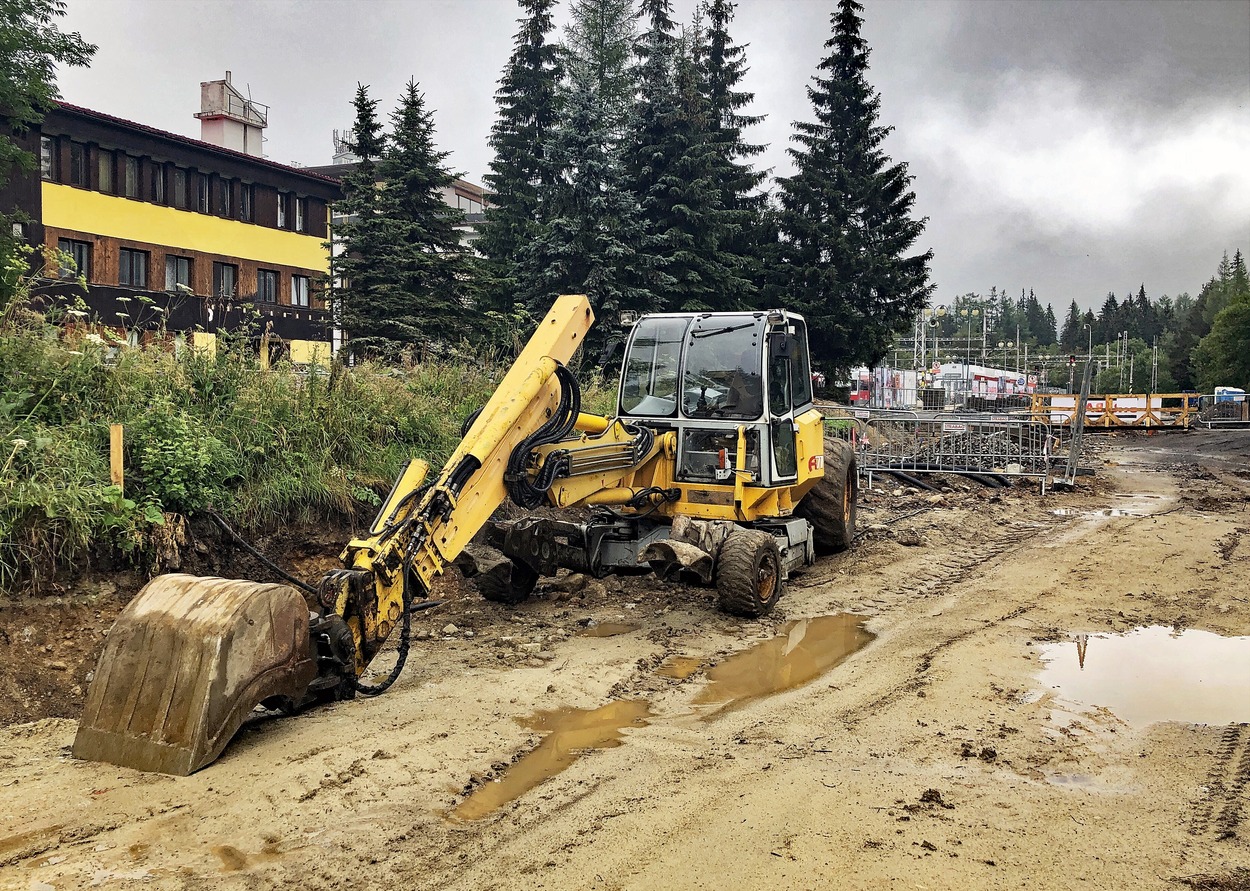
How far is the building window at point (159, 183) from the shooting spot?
27109 millimetres

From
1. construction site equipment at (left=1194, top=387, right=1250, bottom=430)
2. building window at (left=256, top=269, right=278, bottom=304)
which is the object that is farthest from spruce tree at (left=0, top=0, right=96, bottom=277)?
construction site equipment at (left=1194, top=387, right=1250, bottom=430)

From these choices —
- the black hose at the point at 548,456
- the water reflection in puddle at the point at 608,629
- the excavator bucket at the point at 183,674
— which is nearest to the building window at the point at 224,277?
the water reflection in puddle at the point at 608,629

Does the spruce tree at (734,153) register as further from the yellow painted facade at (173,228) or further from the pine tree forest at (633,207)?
the yellow painted facade at (173,228)

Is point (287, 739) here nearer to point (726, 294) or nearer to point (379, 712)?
point (379, 712)

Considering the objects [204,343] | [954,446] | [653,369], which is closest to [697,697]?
[653,369]

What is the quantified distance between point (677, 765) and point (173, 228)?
90.9 ft

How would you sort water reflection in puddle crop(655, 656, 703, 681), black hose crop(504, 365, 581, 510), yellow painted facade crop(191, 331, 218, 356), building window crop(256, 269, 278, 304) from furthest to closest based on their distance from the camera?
1. building window crop(256, 269, 278, 304)
2. yellow painted facade crop(191, 331, 218, 356)
3. water reflection in puddle crop(655, 656, 703, 681)
4. black hose crop(504, 365, 581, 510)

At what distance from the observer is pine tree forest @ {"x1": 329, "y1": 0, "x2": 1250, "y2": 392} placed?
65.2 ft

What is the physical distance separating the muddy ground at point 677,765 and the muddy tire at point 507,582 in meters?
0.12

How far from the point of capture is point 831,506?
35.9 ft

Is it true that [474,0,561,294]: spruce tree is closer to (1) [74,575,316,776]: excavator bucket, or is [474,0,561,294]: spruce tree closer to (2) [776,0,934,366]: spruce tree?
(2) [776,0,934,366]: spruce tree

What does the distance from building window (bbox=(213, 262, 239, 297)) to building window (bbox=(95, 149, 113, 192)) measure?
12.4 feet

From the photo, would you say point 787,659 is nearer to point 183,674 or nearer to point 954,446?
point 183,674

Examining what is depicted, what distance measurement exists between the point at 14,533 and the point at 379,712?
297 cm
